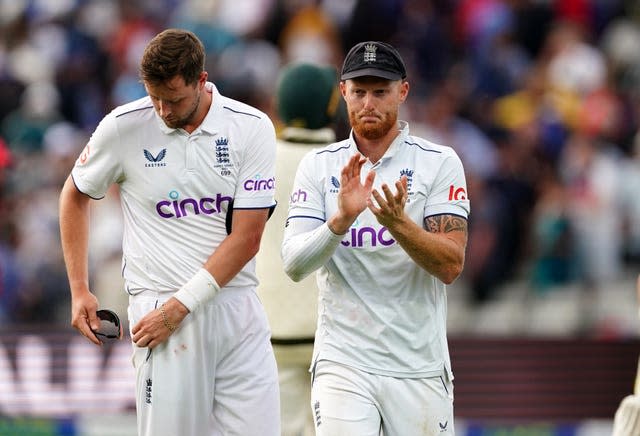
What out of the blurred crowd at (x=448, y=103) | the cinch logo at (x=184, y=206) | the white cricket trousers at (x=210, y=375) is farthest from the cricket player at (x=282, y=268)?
the blurred crowd at (x=448, y=103)

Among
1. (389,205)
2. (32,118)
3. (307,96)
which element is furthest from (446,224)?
(32,118)

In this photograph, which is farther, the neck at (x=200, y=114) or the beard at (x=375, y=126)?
the neck at (x=200, y=114)

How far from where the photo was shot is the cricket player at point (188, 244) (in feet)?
21.0

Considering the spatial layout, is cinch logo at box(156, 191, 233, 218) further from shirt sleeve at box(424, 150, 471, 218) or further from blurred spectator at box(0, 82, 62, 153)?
blurred spectator at box(0, 82, 62, 153)

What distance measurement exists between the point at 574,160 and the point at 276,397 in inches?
323

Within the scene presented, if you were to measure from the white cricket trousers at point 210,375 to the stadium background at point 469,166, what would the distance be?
509 centimetres

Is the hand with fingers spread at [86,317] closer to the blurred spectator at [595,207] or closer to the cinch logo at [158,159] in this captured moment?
the cinch logo at [158,159]

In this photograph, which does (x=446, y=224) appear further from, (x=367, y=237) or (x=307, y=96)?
(x=307, y=96)

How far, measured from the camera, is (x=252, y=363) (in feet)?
21.5

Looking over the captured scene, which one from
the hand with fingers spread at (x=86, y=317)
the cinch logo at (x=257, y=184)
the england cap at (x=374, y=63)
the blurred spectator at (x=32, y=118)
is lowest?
the hand with fingers spread at (x=86, y=317)

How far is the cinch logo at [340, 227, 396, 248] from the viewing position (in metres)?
6.23

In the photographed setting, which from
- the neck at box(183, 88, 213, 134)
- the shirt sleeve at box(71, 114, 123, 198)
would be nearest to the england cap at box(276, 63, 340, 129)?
the neck at box(183, 88, 213, 134)

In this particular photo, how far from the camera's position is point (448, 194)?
6262 mm

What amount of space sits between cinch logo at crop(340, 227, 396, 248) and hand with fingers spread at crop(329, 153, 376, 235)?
0.32 m
